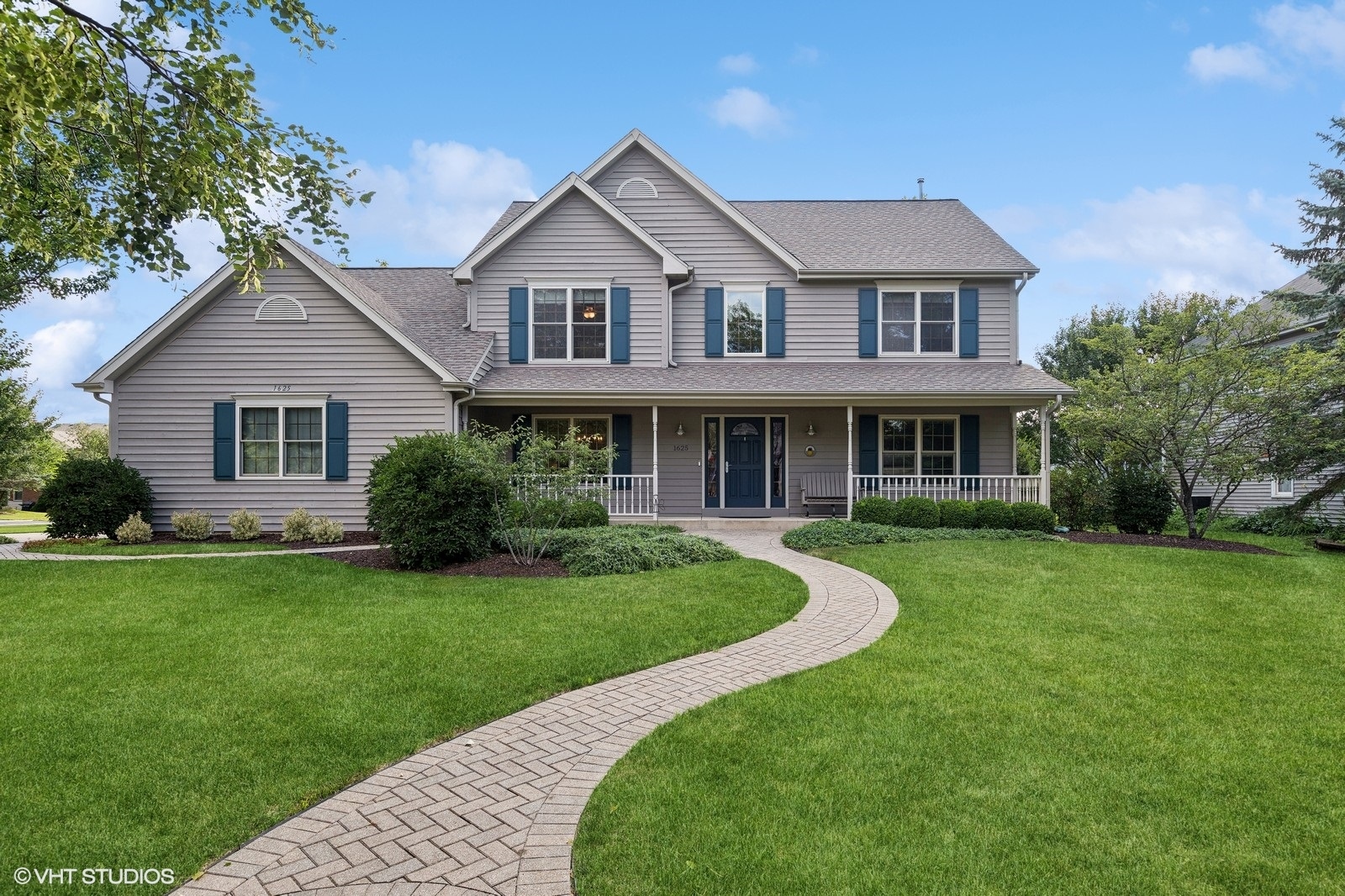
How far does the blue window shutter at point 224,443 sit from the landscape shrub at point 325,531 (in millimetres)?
2471

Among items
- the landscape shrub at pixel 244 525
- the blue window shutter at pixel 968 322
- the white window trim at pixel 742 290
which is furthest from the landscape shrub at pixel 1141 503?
the landscape shrub at pixel 244 525

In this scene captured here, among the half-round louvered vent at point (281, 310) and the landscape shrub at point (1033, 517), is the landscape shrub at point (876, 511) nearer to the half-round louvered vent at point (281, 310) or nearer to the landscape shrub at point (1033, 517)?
the landscape shrub at point (1033, 517)

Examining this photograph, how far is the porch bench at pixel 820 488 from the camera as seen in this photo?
1661cm

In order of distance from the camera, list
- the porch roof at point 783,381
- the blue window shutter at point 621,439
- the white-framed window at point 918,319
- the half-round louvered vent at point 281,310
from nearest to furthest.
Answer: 1. the half-round louvered vent at point 281,310
2. the porch roof at point 783,381
3. the blue window shutter at point 621,439
4. the white-framed window at point 918,319

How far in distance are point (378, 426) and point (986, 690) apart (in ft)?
42.2

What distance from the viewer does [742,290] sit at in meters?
17.3

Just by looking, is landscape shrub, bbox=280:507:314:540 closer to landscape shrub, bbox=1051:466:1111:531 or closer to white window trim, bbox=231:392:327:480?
white window trim, bbox=231:392:327:480

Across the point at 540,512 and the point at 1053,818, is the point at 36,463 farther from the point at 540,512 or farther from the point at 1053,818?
the point at 1053,818

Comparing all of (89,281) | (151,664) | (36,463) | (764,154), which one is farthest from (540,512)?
(36,463)

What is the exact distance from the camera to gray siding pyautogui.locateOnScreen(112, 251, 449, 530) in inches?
580

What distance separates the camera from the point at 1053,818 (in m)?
3.53

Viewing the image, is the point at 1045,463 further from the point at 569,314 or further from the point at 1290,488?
the point at 1290,488

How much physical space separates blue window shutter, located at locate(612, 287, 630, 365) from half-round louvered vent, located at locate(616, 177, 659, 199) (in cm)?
261

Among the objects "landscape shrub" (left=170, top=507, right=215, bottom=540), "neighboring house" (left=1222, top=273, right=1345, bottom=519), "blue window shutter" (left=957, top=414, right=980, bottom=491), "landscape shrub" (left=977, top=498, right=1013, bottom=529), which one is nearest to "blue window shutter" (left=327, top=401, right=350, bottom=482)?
"landscape shrub" (left=170, top=507, right=215, bottom=540)
